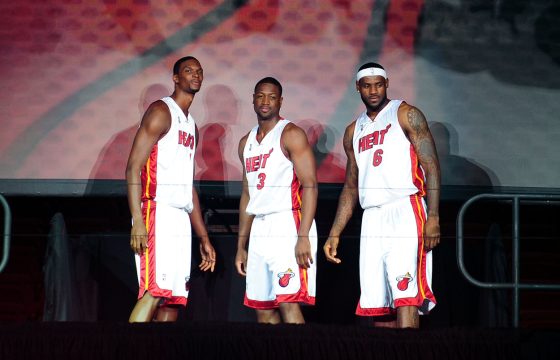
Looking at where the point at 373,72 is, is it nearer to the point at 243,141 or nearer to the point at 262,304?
the point at 243,141

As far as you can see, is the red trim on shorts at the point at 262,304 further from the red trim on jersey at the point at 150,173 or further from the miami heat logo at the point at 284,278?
the red trim on jersey at the point at 150,173

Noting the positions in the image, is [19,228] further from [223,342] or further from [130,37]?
[223,342]

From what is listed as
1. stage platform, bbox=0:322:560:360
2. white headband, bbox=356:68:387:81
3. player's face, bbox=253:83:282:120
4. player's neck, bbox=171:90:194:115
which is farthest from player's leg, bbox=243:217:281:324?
stage platform, bbox=0:322:560:360

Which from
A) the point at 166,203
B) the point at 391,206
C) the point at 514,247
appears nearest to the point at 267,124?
the point at 166,203

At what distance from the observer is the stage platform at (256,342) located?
346 cm

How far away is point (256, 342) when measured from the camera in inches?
138

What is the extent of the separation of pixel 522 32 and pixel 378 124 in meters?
1.32

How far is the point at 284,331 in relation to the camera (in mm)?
3525

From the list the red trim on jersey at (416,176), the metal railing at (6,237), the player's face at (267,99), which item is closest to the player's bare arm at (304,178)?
the player's face at (267,99)

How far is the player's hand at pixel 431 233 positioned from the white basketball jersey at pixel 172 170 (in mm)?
1074

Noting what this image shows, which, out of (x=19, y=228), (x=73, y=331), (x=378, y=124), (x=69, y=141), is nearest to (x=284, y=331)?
(x=73, y=331)

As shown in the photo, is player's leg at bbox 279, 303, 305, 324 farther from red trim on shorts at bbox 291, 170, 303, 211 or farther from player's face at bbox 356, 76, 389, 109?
player's face at bbox 356, 76, 389, 109

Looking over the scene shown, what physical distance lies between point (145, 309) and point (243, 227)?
626 mm

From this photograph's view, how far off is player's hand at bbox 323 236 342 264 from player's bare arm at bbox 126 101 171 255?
2.55 feet
